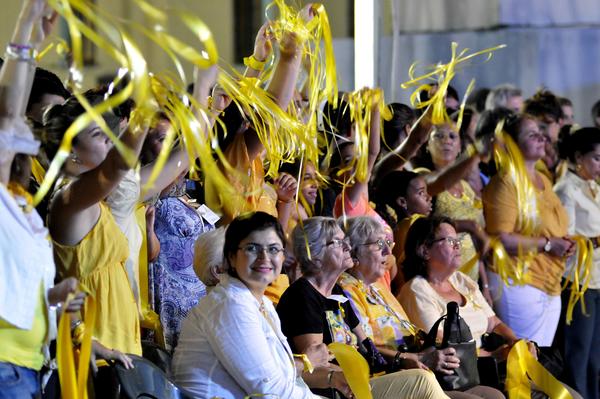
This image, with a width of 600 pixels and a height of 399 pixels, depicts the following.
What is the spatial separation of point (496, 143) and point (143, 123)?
120 inches

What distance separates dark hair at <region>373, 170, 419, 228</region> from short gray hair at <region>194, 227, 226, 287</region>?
1522mm

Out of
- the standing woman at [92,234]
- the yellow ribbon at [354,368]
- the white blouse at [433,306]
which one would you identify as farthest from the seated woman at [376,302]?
the standing woman at [92,234]

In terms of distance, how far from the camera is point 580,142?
6145mm

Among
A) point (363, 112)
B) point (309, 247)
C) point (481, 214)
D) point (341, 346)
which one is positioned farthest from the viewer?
point (481, 214)

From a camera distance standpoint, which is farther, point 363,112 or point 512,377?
point 363,112

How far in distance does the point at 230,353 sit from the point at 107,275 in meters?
0.44

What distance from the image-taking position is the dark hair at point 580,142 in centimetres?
612

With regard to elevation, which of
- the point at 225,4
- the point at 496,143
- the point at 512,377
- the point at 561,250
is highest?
the point at 225,4

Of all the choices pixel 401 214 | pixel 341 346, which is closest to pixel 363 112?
pixel 401 214

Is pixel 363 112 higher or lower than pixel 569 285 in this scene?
higher

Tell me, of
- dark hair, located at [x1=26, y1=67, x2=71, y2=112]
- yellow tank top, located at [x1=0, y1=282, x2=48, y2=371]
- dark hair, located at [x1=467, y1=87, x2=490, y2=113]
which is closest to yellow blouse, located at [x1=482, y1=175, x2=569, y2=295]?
dark hair, located at [x1=467, y1=87, x2=490, y2=113]

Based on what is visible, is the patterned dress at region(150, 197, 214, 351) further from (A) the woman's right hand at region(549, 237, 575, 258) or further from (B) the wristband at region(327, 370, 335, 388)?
(A) the woman's right hand at region(549, 237, 575, 258)

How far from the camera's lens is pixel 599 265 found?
600cm

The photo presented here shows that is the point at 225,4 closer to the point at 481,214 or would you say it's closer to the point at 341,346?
the point at 481,214
